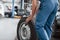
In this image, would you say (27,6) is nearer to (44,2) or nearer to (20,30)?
(20,30)

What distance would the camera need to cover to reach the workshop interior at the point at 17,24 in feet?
10.2

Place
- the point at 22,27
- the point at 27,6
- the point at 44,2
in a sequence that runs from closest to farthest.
A: the point at 44,2
the point at 22,27
the point at 27,6

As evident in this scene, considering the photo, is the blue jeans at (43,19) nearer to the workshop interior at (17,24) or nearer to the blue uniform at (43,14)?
the blue uniform at (43,14)

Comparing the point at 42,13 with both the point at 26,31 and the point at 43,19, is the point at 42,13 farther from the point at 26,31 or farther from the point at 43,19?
the point at 26,31

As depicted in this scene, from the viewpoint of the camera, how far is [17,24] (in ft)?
13.0

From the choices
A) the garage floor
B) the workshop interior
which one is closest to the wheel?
the workshop interior

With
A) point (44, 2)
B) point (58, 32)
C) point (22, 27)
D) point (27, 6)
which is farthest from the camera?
point (27, 6)

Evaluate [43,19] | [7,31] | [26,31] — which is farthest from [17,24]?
[43,19]

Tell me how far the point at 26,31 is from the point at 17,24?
810mm

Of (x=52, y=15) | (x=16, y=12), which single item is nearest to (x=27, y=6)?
(x=16, y=12)

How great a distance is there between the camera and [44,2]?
2.43 meters

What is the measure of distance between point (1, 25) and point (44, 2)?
2.33m

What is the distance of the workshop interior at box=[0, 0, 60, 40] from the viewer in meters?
3.12

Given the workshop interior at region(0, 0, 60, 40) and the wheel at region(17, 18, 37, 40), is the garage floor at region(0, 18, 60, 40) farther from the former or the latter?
the wheel at region(17, 18, 37, 40)
